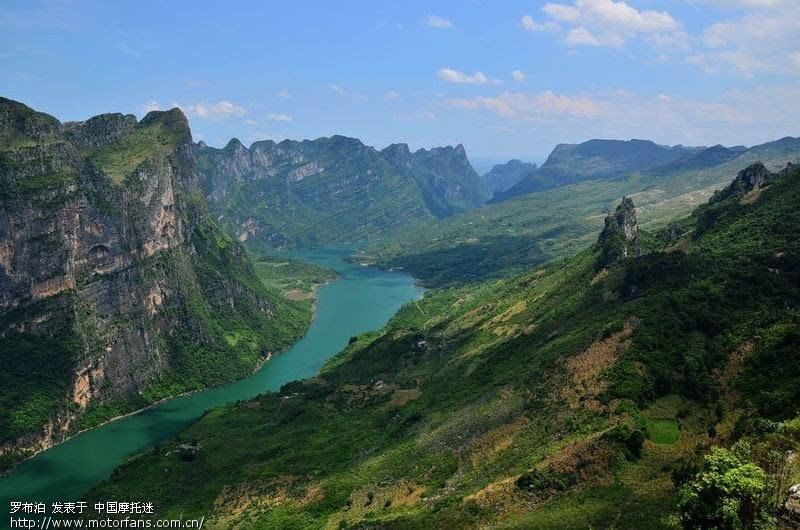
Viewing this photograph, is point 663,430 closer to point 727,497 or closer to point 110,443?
point 727,497

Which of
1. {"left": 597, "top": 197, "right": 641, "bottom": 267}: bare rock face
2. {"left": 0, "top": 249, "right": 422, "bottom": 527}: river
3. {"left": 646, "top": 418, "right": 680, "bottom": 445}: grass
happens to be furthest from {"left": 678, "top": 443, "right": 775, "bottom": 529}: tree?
{"left": 0, "top": 249, "right": 422, "bottom": 527}: river

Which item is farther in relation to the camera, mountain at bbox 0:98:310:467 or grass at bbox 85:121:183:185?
grass at bbox 85:121:183:185

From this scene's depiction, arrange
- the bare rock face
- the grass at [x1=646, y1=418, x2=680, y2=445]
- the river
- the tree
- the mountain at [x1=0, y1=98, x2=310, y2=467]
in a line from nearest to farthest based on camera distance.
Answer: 1. the tree
2. the grass at [x1=646, y1=418, x2=680, y2=445]
3. the river
4. the bare rock face
5. the mountain at [x1=0, y1=98, x2=310, y2=467]

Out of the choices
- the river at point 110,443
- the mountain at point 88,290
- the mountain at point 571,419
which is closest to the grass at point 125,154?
the mountain at point 88,290

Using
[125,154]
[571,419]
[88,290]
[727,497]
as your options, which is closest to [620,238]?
[571,419]

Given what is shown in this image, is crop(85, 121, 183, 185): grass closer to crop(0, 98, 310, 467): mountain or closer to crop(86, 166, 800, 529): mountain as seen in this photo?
crop(0, 98, 310, 467): mountain

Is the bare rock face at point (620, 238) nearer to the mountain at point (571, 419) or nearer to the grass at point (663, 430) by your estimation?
the mountain at point (571, 419)

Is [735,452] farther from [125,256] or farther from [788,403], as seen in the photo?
[125,256]
